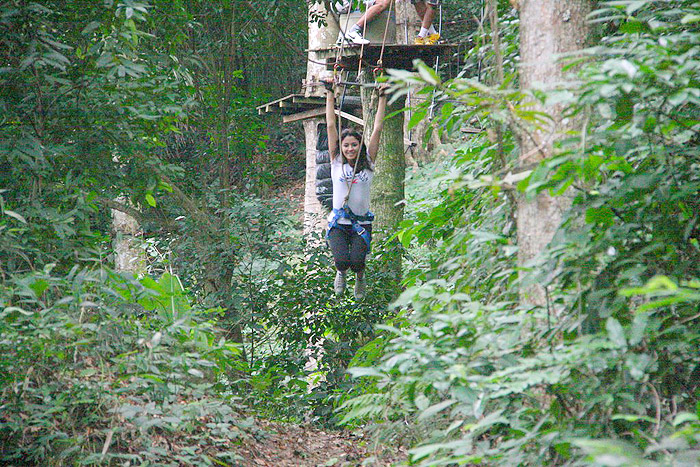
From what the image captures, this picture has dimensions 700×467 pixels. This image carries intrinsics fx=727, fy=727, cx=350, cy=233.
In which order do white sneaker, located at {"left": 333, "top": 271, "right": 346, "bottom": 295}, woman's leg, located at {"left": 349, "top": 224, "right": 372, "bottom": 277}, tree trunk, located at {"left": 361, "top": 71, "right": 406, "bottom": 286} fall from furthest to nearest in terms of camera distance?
1. tree trunk, located at {"left": 361, "top": 71, "right": 406, "bottom": 286}
2. white sneaker, located at {"left": 333, "top": 271, "right": 346, "bottom": 295}
3. woman's leg, located at {"left": 349, "top": 224, "right": 372, "bottom": 277}

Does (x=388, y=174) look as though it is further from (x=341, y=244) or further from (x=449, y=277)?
(x=449, y=277)

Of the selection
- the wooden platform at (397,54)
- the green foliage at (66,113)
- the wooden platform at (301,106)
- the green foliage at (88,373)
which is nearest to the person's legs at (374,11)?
the wooden platform at (397,54)

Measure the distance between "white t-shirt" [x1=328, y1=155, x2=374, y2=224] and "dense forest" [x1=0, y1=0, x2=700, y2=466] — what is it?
951mm

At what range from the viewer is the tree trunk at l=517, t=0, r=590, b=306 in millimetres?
2939

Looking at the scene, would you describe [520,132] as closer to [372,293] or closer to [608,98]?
[608,98]

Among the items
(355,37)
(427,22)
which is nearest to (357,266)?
(355,37)

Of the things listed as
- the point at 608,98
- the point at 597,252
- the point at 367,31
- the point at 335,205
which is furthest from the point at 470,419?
the point at 367,31

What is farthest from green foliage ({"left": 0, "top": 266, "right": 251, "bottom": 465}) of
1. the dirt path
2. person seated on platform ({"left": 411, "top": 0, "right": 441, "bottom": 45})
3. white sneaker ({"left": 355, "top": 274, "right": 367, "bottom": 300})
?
person seated on platform ({"left": 411, "top": 0, "right": 441, "bottom": 45})

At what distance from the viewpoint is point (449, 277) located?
387cm

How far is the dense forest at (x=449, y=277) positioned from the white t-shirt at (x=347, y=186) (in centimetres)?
95

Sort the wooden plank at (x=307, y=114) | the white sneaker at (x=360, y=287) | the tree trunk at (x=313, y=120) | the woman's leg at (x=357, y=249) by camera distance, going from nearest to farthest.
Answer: the woman's leg at (x=357, y=249) < the white sneaker at (x=360, y=287) < the wooden plank at (x=307, y=114) < the tree trunk at (x=313, y=120)

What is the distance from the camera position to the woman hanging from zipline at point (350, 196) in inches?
240

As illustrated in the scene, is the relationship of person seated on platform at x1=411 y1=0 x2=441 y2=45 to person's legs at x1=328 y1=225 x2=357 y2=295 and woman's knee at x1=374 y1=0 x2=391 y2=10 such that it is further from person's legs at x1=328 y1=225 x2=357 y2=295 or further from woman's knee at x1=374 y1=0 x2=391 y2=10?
person's legs at x1=328 y1=225 x2=357 y2=295

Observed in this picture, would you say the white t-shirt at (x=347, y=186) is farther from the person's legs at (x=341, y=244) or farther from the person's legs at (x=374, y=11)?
the person's legs at (x=374, y=11)
